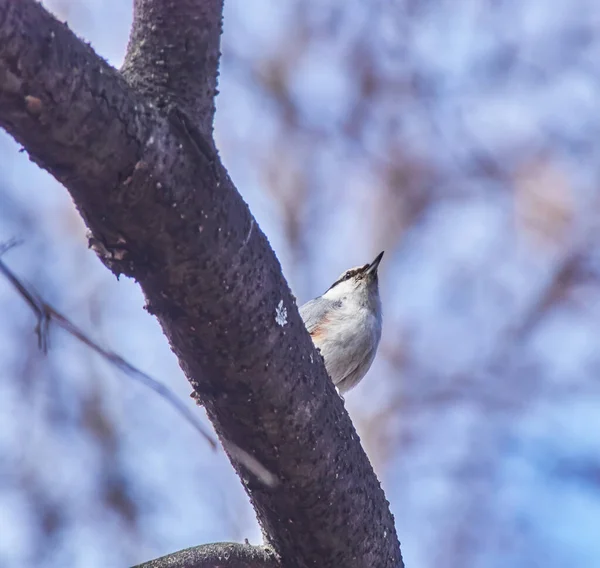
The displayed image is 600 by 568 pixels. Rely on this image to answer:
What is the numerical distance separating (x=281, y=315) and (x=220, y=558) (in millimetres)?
589

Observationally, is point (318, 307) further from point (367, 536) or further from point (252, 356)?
point (252, 356)

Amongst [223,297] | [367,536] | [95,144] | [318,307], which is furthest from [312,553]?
[318,307]

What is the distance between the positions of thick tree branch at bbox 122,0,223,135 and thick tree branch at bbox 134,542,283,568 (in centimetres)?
83

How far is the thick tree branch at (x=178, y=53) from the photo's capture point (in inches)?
51.0

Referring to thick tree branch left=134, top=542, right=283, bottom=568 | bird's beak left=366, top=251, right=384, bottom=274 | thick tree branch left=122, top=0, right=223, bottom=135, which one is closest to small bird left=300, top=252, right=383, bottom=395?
bird's beak left=366, top=251, right=384, bottom=274

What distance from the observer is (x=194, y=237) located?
125 cm

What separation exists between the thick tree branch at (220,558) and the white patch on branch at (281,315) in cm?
55

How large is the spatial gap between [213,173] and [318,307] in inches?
97.7

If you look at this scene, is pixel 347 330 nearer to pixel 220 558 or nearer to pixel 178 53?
pixel 220 558

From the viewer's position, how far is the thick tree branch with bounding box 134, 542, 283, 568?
5.27ft

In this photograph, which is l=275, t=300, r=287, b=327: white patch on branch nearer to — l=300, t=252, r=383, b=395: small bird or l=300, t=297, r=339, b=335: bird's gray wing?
l=300, t=252, r=383, b=395: small bird

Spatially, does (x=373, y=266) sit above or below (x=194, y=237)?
above

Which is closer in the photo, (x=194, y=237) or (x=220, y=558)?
(x=194, y=237)

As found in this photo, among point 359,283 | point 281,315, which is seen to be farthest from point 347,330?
point 281,315
